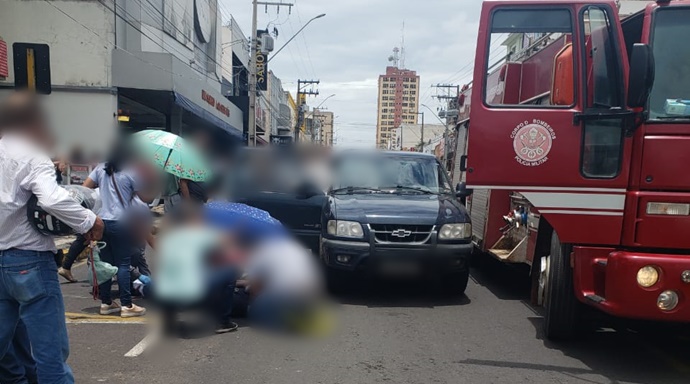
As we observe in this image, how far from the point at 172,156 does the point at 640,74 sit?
162 inches

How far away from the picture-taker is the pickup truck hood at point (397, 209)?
6691 millimetres

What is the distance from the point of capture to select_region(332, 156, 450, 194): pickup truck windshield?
7.83 metres

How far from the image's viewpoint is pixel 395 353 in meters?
5.09

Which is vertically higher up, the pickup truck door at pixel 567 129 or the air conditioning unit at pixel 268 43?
the air conditioning unit at pixel 268 43

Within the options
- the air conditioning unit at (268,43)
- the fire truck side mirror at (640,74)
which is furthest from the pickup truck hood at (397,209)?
the air conditioning unit at (268,43)

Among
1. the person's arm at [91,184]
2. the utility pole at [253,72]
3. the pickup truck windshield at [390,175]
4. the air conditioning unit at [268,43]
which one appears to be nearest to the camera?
the person's arm at [91,184]

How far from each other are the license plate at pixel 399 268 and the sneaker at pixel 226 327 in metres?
1.88

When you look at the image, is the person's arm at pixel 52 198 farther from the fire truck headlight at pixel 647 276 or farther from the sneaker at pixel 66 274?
the sneaker at pixel 66 274

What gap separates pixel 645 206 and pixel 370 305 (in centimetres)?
339

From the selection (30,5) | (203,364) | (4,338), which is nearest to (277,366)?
(203,364)

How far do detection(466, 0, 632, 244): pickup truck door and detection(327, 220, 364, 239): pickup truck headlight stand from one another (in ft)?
7.13

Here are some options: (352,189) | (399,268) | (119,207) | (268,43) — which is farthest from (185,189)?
(268,43)

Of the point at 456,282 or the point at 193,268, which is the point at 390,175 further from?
the point at 193,268

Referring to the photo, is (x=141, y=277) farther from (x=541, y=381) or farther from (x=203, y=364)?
(x=541, y=381)
